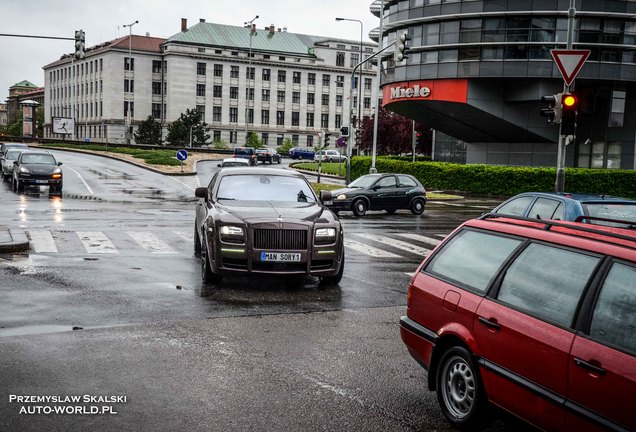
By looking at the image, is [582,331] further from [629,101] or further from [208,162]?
[208,162]

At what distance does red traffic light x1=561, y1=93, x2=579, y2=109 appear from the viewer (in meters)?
16.4

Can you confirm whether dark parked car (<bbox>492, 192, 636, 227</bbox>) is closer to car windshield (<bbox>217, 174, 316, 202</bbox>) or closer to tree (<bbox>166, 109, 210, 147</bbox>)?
car windshield (<bbox>217, 174, 316, 202</bbox>)

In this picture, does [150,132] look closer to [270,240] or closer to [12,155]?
[12,155]

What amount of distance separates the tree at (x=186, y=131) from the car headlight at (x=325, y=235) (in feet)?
267

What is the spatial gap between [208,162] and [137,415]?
61.0 metres

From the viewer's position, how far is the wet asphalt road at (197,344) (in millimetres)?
5273

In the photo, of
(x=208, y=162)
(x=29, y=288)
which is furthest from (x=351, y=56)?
(x=29, y=288)

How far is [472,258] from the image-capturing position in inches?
207

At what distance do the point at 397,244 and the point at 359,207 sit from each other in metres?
8.41

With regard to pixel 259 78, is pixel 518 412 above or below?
below

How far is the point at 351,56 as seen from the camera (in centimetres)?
11931

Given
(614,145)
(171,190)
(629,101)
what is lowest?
(171,190)

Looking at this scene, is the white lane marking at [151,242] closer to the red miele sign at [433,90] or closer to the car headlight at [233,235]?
the car headlight at [233,235]

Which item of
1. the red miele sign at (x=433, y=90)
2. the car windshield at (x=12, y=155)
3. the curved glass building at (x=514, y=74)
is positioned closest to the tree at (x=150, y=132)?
the curved glass building at (x=514, y=74)
